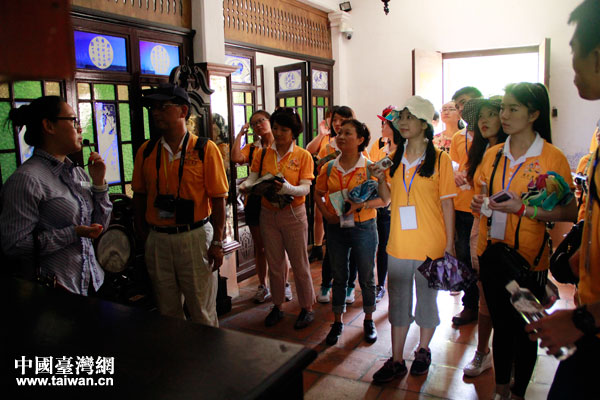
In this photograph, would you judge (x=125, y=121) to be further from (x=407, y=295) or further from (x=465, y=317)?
(x=465, y=317)

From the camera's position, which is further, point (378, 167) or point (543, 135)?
point (378, 167)

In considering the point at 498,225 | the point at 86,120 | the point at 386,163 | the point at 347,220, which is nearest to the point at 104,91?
the point at 86,120

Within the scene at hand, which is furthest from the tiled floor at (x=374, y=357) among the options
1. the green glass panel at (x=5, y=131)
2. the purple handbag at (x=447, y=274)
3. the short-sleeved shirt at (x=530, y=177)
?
the green glass panel at (x=5, y=131)

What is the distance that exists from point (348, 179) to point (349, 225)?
35 centimetres

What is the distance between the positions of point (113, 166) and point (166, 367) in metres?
2.82

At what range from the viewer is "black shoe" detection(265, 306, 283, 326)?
372cm

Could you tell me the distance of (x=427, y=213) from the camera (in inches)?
100

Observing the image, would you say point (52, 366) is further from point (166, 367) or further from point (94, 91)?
point (94, 91)

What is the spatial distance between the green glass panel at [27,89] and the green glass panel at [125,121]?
0.65m

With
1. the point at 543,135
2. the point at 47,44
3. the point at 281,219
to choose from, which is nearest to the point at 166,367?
the point at 47,44

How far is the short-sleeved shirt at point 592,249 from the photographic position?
1.38 meters

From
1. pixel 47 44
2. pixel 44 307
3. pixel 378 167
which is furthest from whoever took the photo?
pixel 378 167

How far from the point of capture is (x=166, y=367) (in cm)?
103

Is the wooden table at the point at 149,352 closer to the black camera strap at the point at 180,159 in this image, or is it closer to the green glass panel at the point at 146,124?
the black camera strap at the point at 180,159
